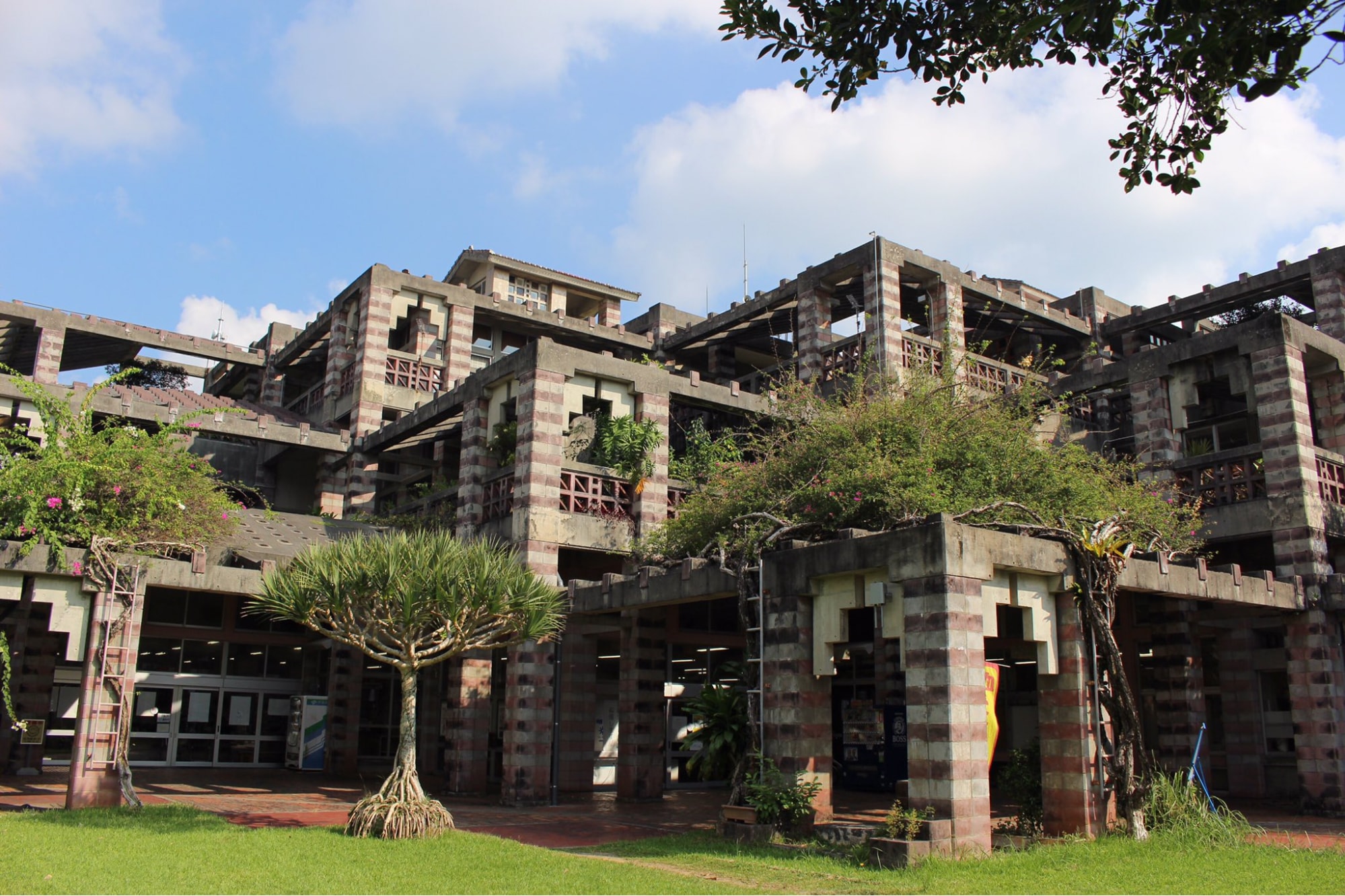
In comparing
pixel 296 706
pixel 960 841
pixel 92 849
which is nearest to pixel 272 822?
pixel 92 849

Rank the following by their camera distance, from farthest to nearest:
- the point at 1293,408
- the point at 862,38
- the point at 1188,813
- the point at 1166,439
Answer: the point at 1166,439 < the point at 1293,408 < the point at 1188,813 < the point at 862,38

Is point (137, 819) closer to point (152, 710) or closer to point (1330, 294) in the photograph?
point (152, 710)

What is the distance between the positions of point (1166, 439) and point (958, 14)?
1603 centimetres

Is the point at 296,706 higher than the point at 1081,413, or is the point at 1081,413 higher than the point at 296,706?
the point at 1081,413

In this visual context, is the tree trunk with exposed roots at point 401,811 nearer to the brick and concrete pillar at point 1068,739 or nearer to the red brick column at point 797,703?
the red brick column at point 797,703

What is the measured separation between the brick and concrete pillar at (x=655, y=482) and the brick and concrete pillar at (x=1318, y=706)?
Answer: 11950 millimetres

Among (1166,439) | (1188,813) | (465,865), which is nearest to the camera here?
(465,865)

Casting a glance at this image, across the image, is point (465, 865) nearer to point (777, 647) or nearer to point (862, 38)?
point (777, 647)

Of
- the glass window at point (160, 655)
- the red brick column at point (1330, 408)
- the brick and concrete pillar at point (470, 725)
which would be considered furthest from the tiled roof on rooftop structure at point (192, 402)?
the red brick column at point (1330, 408)

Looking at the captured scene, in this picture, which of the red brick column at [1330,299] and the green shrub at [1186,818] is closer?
the green shrub at [1186,818]

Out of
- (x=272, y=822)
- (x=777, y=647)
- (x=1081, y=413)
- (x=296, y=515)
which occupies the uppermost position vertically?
(x=1081, y=413)

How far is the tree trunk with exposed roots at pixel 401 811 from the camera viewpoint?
1355 centimetres

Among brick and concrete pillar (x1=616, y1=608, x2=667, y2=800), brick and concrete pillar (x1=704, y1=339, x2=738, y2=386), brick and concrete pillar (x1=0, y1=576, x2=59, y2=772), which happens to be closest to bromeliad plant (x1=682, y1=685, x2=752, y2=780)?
brick and concrete pillar (x1=616, y1=608, x2=667, y2=800)

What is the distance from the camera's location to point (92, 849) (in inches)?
Answer: 460
